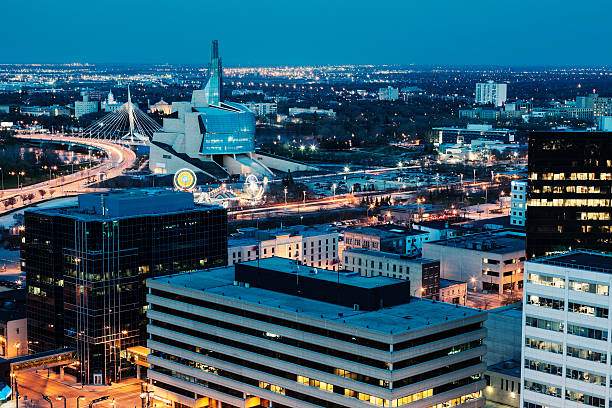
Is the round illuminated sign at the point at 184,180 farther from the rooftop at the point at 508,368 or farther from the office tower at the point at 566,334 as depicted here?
the office tower at the point at 566,334

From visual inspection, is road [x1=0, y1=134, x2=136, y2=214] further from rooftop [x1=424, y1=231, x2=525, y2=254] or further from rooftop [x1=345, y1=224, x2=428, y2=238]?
rooftop [x1=424, y1=231, x2=525, y2=254]

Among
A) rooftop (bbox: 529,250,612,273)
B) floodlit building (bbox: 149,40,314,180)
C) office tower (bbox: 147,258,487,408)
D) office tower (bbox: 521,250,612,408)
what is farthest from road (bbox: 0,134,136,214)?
office tower (bbox: 521,250,612,408)

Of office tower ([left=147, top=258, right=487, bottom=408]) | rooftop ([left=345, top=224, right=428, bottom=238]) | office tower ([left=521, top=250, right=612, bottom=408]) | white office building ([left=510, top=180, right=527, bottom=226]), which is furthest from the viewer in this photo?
white office building ([left=510, top=180, right=527, bottom=226])

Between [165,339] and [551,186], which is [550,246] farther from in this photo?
[165,339]

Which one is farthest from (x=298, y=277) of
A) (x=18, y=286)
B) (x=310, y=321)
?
(x=18, y=286)

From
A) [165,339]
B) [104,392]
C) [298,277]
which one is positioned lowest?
[104,392]

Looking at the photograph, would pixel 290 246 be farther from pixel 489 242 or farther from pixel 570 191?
pixel 570 191
